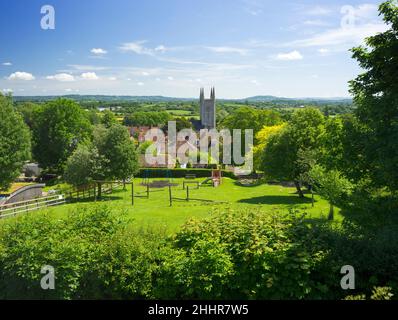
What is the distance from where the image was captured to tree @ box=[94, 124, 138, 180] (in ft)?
107

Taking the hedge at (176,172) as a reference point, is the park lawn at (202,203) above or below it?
above

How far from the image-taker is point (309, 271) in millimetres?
8156

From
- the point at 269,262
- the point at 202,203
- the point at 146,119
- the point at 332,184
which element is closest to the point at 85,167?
the point at 202,203

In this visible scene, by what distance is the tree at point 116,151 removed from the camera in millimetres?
32594

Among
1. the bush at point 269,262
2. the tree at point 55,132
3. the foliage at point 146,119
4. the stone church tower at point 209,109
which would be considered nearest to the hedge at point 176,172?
the tree at point 55,132

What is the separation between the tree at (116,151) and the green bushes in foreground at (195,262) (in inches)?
881

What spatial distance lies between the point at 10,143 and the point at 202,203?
17.4 meters

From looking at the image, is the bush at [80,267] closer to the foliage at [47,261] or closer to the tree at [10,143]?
the foliage at [47,261]

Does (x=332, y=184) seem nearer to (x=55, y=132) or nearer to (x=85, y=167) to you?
(x=85, y=167)

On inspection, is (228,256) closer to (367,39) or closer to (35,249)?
(35,249)

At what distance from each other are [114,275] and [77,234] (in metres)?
2.25

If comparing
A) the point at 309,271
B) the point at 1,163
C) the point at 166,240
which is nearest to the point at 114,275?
the point at 166,240

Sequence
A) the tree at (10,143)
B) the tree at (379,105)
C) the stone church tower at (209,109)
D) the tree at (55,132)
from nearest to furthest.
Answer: the tree at (379,105), the tree at (10,143), the tree at (55,132), the stone church tower at (209,109)

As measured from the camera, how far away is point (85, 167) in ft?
103
